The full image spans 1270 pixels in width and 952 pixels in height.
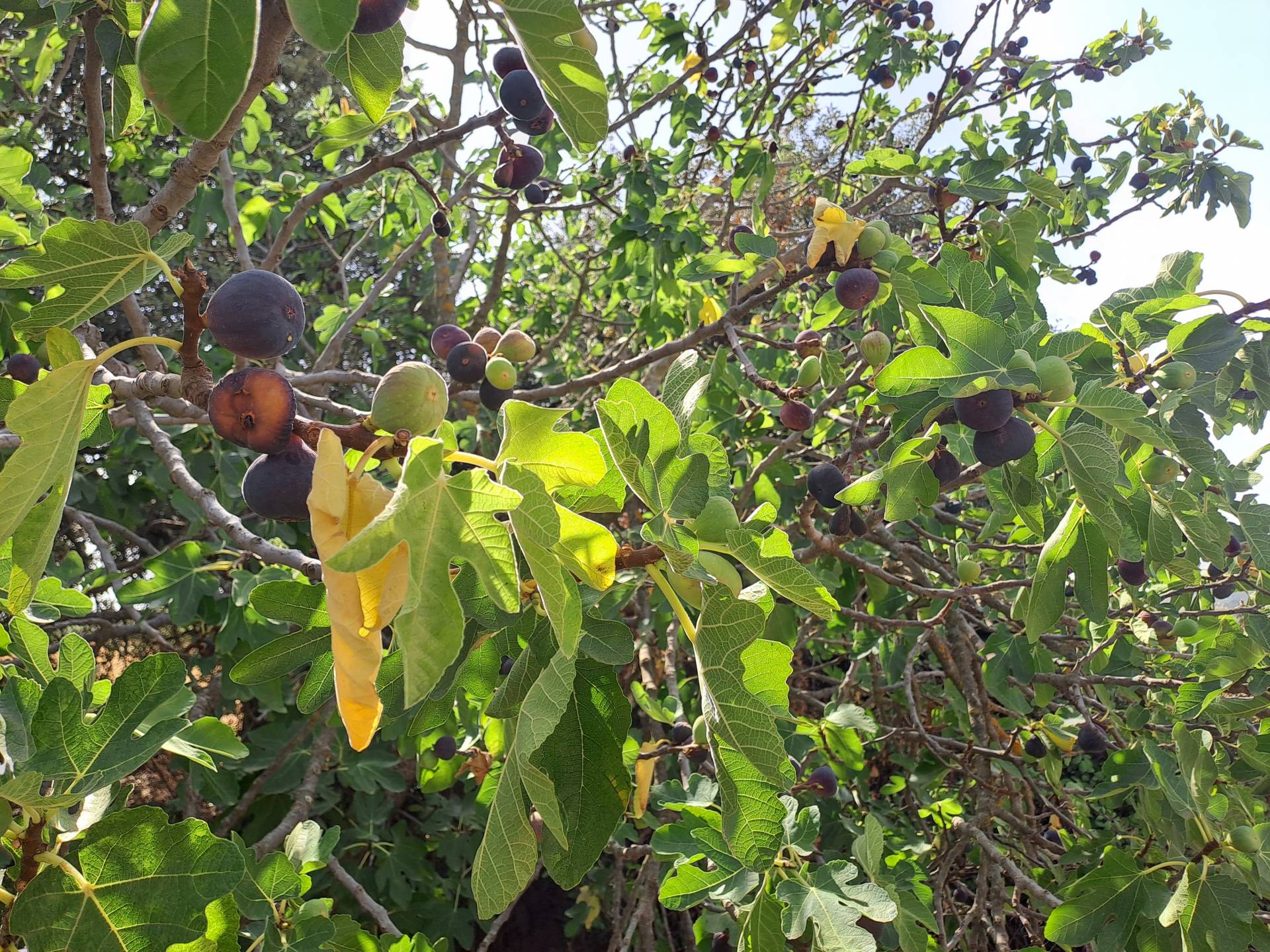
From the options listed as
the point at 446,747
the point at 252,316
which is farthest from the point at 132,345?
the point at 446,747

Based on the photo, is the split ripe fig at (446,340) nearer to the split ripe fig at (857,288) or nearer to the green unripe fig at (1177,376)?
the split ripe fig at (857,288)

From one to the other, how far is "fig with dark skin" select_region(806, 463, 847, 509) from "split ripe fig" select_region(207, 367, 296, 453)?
59.8 inches

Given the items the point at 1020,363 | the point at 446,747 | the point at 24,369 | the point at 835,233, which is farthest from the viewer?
the point at 446,747

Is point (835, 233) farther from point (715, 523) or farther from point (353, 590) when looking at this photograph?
point (353, 590)

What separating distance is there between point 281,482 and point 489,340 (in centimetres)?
99

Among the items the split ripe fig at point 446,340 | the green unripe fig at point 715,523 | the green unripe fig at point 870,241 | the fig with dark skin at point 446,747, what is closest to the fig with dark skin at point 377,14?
the green unripe fig at point 715,523

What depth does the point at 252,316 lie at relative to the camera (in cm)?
98

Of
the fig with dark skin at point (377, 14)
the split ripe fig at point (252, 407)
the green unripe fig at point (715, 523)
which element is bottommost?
the green unripe fig at point (715, 523)

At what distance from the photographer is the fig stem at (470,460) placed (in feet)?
2.48

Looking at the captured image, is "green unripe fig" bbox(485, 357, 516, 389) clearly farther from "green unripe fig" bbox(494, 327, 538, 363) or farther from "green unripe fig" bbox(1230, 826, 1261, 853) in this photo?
"green unripe fig" bbox(1230, 826, 1261, 853)

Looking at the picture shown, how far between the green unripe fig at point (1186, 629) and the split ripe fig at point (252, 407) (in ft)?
9.00

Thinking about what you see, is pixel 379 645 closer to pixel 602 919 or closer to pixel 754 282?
pixel 754 282

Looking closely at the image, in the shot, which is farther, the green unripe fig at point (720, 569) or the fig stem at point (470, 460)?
the green unripe fig at point (720, 569)

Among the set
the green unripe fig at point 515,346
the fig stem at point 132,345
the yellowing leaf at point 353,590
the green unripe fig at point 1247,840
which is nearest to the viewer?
the yellowing leaf at point 353,590
